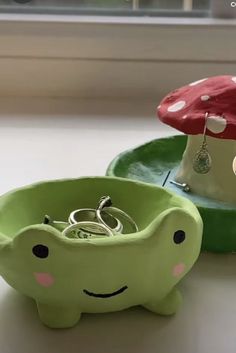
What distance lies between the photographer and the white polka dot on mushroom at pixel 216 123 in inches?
24.4

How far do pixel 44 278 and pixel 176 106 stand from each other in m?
0.23

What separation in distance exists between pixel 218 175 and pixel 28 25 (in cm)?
48

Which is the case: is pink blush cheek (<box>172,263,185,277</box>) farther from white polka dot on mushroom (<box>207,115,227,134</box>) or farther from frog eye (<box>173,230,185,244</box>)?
white polka dot on mushroom (<box>207,115,227,134</box>)

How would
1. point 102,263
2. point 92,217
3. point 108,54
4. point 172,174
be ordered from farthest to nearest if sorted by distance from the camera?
point 108,54 < point 172,174 < point 92,217 < point 102,263

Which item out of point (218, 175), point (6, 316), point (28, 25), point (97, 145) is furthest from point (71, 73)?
point (6, 316)

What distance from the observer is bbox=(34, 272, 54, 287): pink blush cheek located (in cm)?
50

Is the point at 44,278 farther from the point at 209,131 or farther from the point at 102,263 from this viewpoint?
the point at 209,131

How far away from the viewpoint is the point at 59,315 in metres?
0.52

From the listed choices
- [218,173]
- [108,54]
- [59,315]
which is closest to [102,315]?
[59,315]

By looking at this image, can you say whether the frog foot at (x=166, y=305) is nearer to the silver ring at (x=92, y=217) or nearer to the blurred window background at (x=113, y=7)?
the silver ring at (x=92, y=217)

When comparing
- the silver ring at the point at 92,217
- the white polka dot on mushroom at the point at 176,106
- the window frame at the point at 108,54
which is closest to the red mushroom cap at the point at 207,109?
the white polka dot on mushroom at the point at 176,106

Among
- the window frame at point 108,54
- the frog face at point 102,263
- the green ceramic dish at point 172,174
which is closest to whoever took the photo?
the frog face at point 102,263

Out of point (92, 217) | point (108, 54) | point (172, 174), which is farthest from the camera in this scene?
point (108, 54)

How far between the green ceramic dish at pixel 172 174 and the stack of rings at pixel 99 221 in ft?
0.21
